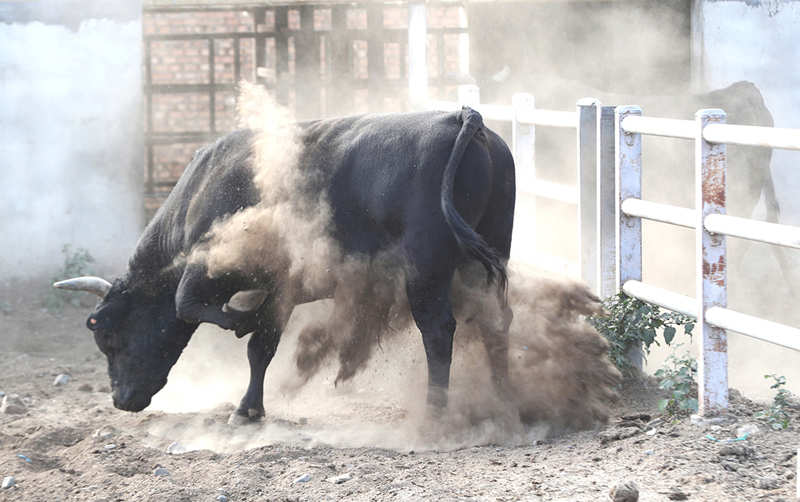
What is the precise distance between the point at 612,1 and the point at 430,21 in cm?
182

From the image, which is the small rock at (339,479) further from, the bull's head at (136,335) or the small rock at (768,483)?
the bull's head at (136,335)

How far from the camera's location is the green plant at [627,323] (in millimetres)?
5242

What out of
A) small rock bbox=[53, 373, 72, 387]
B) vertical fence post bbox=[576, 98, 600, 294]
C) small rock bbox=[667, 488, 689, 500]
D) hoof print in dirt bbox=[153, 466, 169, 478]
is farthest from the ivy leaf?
small rock bbox=[53, 373, 72, 387]

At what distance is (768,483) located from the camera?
12.0ft

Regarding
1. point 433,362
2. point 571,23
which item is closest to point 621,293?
point 433,362

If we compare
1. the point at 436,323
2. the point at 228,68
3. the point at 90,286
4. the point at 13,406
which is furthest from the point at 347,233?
the point at 228,68

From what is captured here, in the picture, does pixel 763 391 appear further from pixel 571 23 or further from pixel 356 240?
pixel 571 23

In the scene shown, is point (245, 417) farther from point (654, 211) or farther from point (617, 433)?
point (654, 211)

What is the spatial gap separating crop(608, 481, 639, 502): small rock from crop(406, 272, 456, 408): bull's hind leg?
1493 mm

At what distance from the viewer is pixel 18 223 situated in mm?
10227

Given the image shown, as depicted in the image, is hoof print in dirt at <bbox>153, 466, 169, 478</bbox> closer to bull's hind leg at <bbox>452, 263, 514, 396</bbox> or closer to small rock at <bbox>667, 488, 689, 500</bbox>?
bull's hind leg at <bbox>452, 263, 514, 396</bbox>

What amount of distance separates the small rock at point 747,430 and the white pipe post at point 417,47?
257 inches

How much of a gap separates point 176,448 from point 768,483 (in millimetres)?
2776

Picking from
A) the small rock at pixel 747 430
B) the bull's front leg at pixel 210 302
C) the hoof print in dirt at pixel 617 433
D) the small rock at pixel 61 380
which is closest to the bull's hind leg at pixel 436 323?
the hoof print in dirt at pixel 617 433
